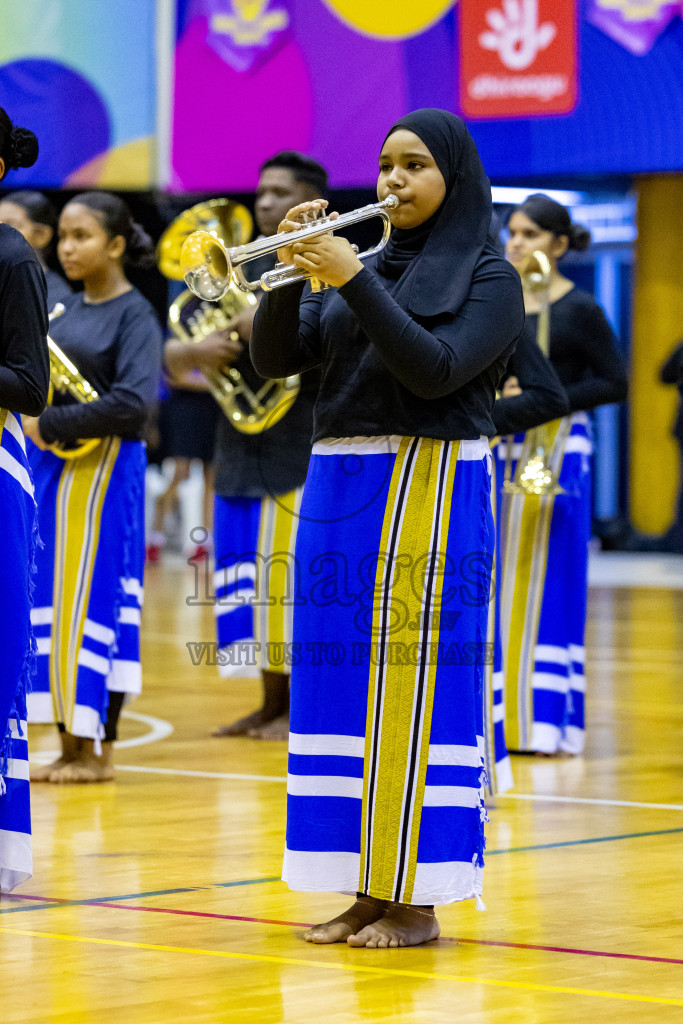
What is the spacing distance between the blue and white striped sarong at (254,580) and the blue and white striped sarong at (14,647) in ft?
9.45

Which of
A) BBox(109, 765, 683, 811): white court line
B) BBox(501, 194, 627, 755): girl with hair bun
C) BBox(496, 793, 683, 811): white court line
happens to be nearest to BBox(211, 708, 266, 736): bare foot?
BBox(109, 765, 683, 811): white court line

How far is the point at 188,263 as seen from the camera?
12.5ft

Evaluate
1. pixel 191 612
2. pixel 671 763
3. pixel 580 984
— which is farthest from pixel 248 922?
pixel 191 612

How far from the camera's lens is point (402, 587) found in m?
3.59

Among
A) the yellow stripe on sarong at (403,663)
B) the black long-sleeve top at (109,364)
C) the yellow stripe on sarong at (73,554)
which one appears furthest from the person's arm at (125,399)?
the yellow stripe on sarong at (403,663)

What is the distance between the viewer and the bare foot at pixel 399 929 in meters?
3.53

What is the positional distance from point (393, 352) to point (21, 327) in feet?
2.66

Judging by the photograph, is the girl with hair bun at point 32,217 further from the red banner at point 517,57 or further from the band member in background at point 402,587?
the red banner at point 517,57

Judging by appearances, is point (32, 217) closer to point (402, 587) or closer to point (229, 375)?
point (229, 375)

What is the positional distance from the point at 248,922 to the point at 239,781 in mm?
1948

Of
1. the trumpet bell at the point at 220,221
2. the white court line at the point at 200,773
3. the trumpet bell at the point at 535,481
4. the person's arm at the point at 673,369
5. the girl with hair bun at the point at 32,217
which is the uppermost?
the trumpet bell at the point at 220,221

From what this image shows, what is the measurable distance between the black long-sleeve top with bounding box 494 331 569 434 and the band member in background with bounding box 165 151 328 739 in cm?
103

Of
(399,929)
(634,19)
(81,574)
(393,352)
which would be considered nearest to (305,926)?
(399,929)

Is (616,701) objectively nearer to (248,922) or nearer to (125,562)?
(125,562)
